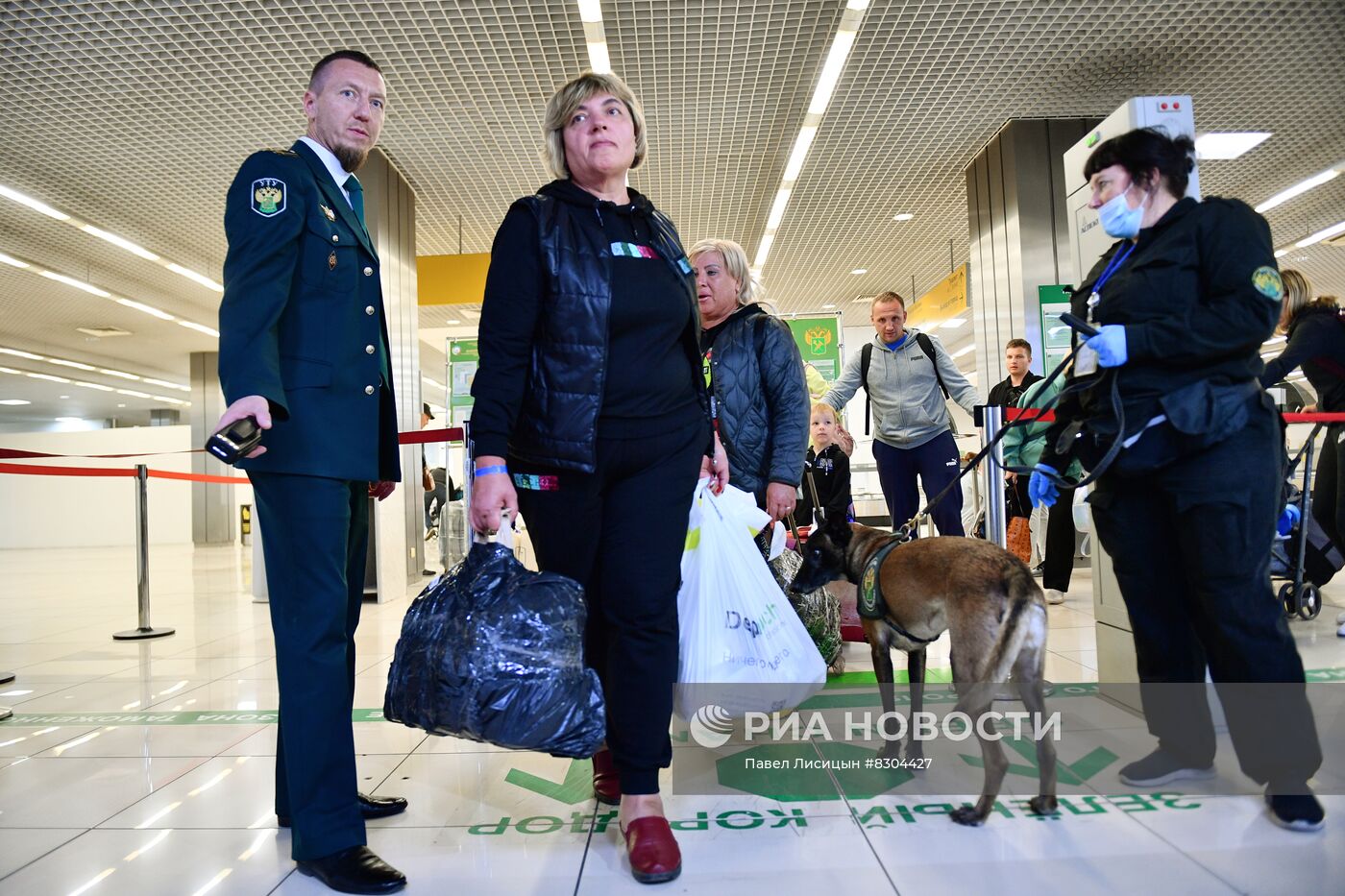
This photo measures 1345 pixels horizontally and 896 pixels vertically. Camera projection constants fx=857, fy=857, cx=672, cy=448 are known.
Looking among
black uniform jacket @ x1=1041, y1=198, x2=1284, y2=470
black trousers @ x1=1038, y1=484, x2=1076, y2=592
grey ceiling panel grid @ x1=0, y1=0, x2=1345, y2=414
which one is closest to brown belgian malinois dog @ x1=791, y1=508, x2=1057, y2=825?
black uniform jacket @ x1=1041, y1=198, x2=1284, y2=470

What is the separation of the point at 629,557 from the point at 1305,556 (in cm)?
414

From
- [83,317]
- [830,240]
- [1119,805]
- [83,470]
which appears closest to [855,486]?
[830,240]

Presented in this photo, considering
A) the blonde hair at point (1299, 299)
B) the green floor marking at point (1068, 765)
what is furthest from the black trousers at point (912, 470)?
the green floor marking at point (1068, 765)

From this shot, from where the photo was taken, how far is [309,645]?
5.49 ft

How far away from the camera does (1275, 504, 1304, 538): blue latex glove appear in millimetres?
3834

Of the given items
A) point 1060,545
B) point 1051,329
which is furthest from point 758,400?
point 1051,329

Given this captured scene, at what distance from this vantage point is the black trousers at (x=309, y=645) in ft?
5.45

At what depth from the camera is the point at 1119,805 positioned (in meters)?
1.94

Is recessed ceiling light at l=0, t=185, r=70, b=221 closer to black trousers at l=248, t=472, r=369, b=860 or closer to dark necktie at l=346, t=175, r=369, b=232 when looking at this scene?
dark necktie at l=346, t=175, r=369, b=232

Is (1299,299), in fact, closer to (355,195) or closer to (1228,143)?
(355,195)

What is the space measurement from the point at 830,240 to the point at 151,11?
720 cm

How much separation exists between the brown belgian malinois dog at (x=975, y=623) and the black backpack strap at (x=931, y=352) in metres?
2.29

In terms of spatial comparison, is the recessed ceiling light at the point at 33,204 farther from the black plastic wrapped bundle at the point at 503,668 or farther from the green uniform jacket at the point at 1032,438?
the green uniform jacket at the point at 1032,438

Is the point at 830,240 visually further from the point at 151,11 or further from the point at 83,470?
the point at 83,470
